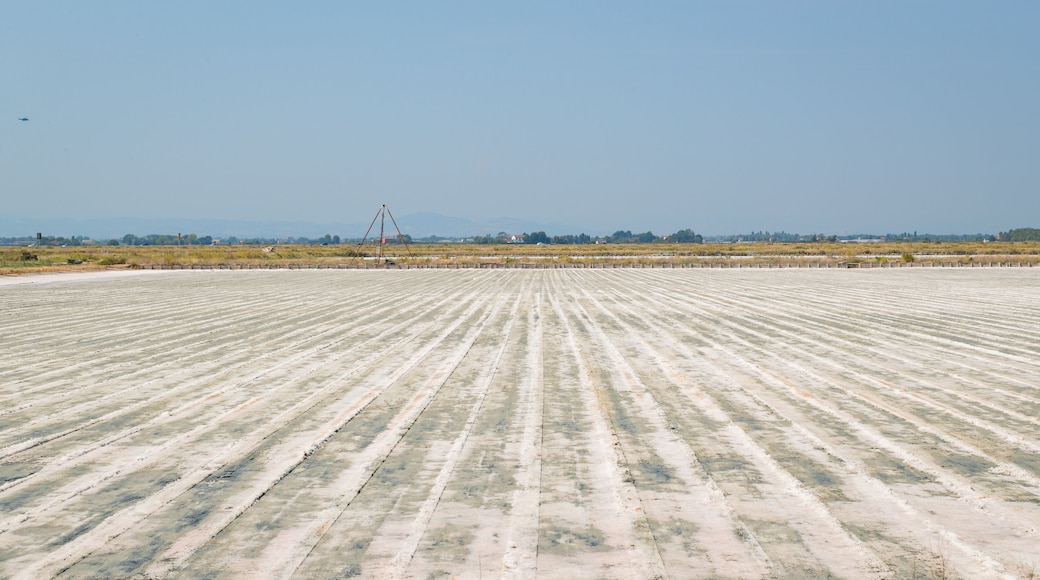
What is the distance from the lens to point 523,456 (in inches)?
257

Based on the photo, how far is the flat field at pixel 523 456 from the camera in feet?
14.7

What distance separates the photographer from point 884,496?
213 inches

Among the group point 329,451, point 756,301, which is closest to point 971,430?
point 329,451

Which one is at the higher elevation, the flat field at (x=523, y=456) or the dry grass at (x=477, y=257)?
the flat field at (x=523, y=456)

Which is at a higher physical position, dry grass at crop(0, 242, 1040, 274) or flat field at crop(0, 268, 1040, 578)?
flat field at crop(0, 268, 1040, 578)

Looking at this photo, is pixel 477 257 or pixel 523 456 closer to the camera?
pixel 523 456

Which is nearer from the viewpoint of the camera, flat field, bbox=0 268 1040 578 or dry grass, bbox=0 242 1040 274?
flat field, bbox=0 268 1040 578

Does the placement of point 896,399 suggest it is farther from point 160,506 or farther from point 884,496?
point 160,506

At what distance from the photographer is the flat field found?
4.48 metres

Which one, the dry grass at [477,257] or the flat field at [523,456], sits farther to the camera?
the dry grass at [477,257]

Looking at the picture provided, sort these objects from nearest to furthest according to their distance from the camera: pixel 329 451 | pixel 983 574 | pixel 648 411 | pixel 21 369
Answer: pixel 983 574
pixel 329 451
pixel 648 411
pixel 21 369

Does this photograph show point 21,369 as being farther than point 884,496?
Yes

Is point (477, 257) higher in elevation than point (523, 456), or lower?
lower

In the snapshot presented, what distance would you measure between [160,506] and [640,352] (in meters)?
8.67
